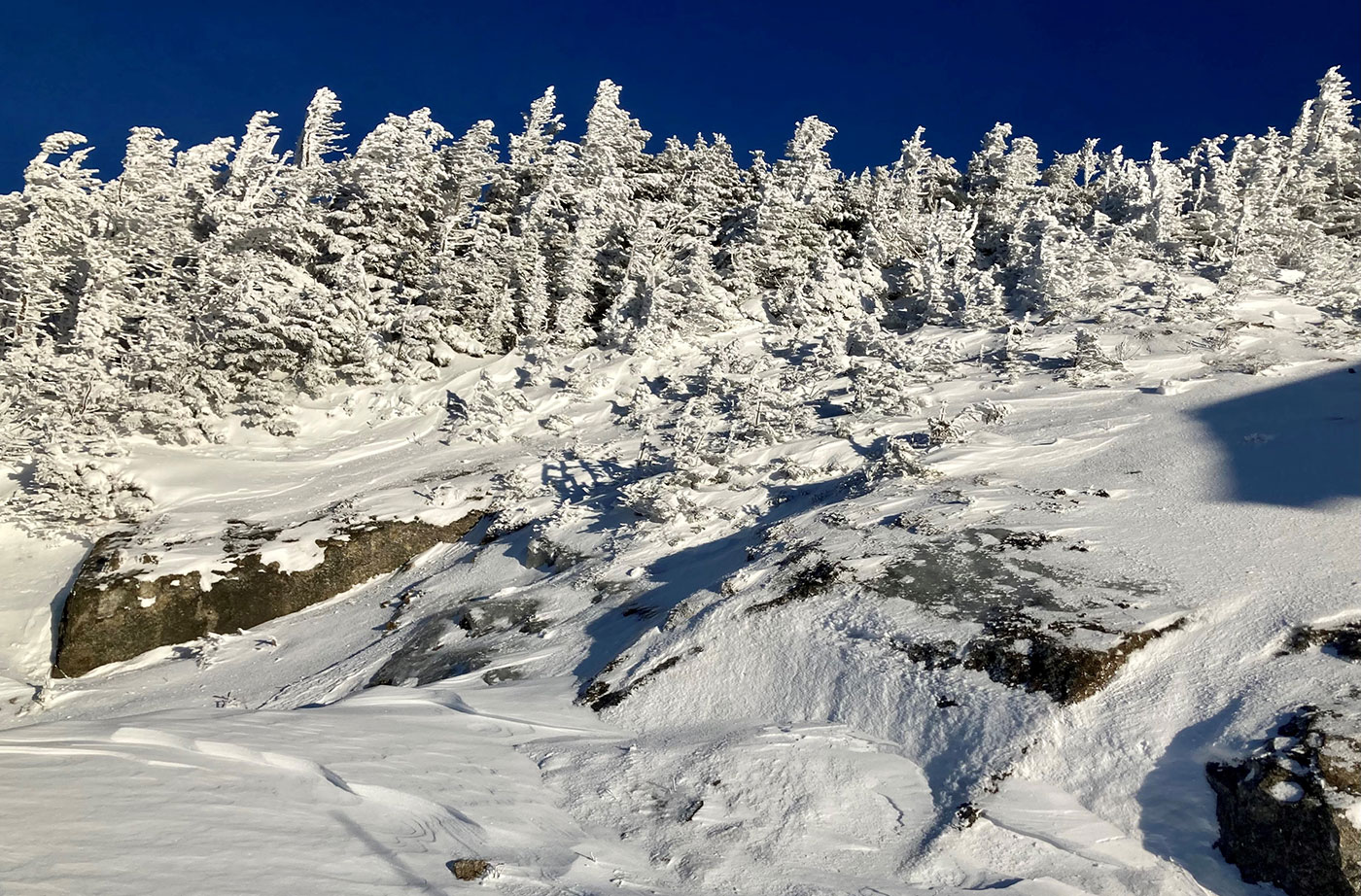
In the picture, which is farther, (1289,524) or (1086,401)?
(1086,401)

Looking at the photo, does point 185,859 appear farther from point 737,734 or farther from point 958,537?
point 958,537

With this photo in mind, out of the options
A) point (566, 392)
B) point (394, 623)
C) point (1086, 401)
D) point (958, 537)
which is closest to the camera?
point (958, 537)

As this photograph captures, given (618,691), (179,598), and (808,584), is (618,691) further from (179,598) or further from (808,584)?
(179,598)

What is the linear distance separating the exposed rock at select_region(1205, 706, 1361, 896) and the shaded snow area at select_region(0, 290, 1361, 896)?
12cm

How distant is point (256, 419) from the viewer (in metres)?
26.6

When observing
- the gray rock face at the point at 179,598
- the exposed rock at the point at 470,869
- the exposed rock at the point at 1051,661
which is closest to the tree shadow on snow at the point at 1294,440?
the exposed rock at the point at 1051,661

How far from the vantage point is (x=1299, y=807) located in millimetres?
6070

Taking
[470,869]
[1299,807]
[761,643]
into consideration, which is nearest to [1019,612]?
[761,643]

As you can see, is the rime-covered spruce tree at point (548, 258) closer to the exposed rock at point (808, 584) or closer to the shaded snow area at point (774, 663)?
the shaded snow area at point (774, 663)

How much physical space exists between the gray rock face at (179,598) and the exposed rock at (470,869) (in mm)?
15305

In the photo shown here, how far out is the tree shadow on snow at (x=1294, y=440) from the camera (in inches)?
459

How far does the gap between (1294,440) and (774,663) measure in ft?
36.4

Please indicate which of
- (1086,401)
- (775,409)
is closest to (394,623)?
(775,409)

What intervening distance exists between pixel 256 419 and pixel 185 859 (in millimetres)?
24952
